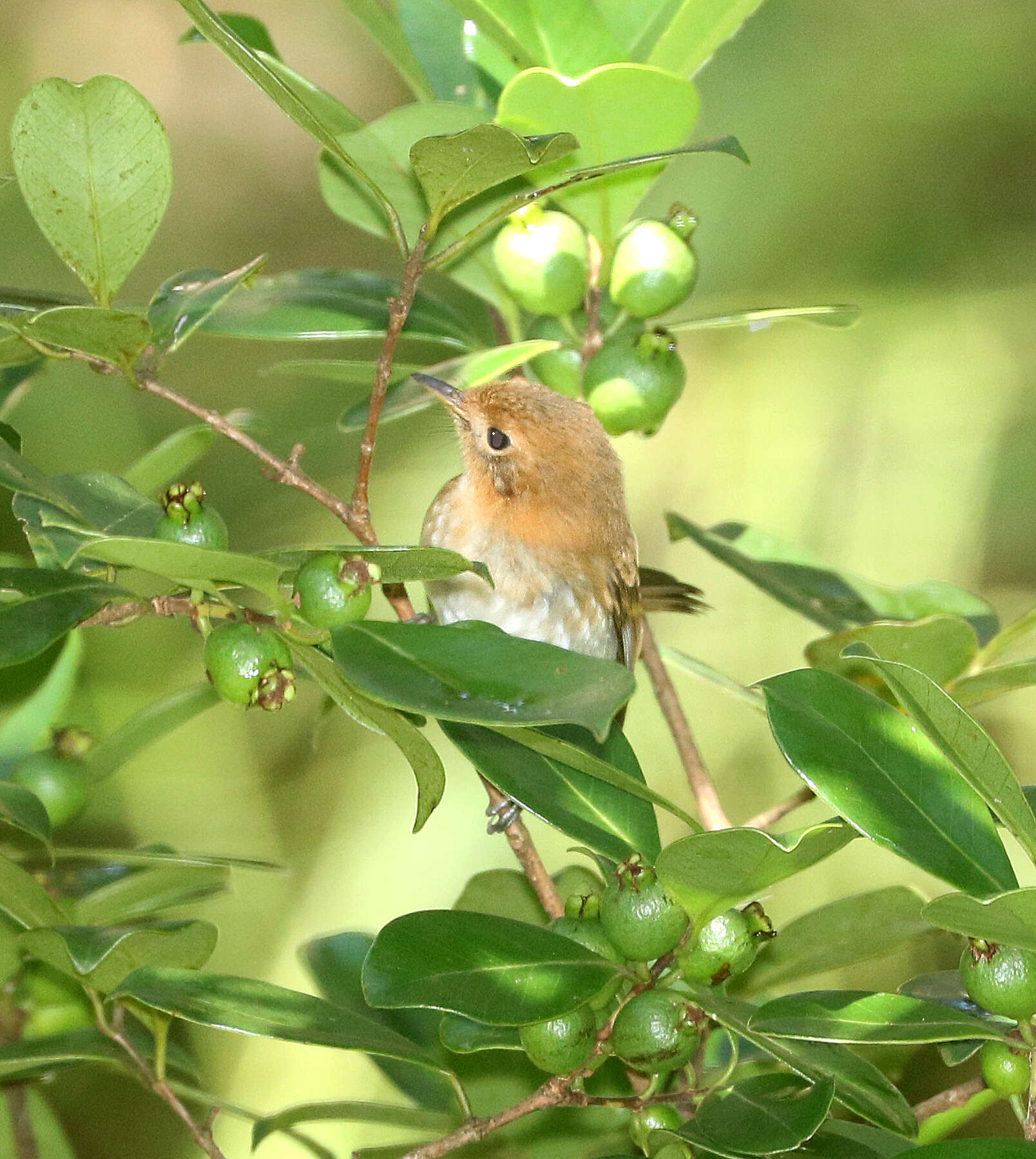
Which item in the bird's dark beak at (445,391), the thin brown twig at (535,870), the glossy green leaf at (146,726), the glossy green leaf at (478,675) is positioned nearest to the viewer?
the glossy green leaf at (478,675)

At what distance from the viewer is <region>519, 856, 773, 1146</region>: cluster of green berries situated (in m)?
1.64

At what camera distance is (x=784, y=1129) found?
1503mm

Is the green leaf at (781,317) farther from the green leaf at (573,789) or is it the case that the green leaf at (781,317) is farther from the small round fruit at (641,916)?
the small round fruit at (641,916)

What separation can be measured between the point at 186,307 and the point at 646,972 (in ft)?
3.45

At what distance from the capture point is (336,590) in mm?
1537

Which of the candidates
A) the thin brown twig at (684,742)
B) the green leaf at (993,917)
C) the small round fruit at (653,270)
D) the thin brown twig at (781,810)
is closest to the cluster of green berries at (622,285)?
the small round fruit at (653,270)

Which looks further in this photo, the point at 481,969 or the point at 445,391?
the point at 445,391

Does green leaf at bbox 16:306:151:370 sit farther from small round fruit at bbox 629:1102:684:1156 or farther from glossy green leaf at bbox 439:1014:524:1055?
small round fruit at bbox 629:1102:684:1156

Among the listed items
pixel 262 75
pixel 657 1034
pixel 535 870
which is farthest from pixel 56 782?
pixel 262 75

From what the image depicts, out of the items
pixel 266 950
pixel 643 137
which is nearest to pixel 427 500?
pixel 266 950

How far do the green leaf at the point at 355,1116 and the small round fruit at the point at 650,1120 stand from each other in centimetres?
39

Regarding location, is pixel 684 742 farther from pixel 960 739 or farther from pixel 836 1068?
pixel 960 739

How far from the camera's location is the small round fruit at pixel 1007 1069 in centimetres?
161

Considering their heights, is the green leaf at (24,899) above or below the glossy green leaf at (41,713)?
below
